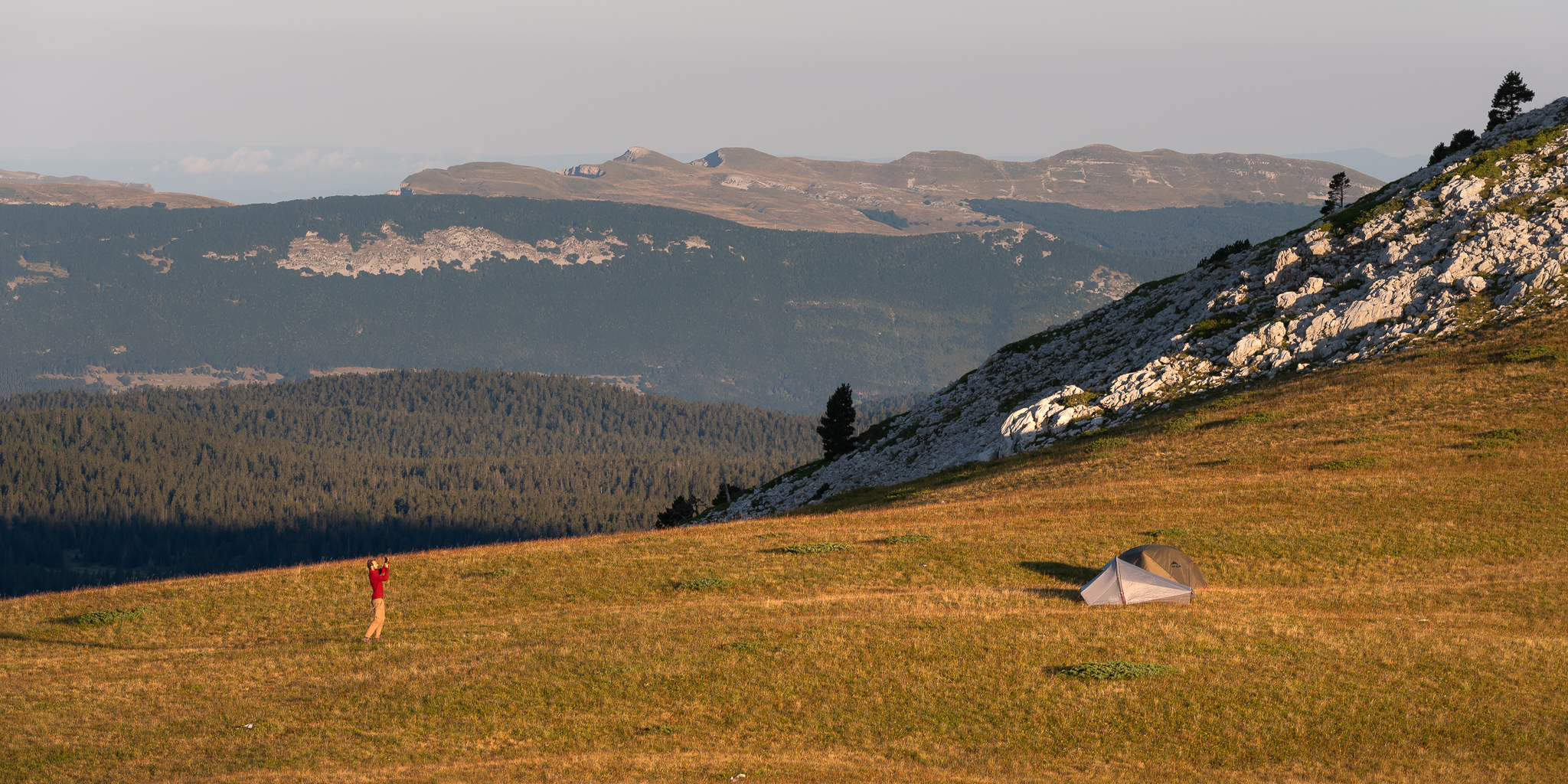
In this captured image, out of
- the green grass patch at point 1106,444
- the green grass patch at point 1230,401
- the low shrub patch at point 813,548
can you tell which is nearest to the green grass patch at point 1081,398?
the green grass patch at point 1230,401

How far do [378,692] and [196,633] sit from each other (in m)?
12.9

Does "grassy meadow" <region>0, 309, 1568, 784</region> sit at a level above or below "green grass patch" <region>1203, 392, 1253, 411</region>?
below

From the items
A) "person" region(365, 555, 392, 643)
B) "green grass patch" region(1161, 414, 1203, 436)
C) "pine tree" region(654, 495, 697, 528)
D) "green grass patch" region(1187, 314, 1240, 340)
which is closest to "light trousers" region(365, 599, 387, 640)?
"person" region(365, 555, 392, 643)

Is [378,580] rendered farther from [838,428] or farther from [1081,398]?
[838,428]

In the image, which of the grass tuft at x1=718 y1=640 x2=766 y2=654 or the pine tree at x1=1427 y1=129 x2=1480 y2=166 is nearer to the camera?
the grass tuft at x1=718 y1=640 x2=766 y2=654

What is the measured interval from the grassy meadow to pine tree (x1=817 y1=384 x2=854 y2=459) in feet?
204

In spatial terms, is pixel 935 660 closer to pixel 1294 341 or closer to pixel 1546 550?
pixel 1546 550

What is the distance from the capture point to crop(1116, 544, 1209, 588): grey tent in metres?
36.8

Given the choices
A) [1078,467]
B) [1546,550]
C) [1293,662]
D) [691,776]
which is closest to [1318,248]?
[1078,467]

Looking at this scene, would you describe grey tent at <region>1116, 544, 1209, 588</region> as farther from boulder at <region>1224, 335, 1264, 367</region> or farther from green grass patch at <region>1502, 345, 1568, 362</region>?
boulder at <region>1224, 335, 1264, 367</region>

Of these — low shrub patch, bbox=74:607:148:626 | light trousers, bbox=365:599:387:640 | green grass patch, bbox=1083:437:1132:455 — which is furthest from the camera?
green grass patch, bbox=1083:437:1132:455

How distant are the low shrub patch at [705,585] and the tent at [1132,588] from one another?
510 inches

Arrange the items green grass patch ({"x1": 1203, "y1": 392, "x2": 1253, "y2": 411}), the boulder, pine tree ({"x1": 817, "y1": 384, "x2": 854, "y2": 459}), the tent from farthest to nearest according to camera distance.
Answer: pine tree ({"x1": 817, "y1": 384, "x2": 854, "y2": 459}), the boulder, green grass patch ({"x1": 1203, "y1": 392, "x2": 1253, "y2": 411}), the tent

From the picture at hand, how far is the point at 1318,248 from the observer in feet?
287
